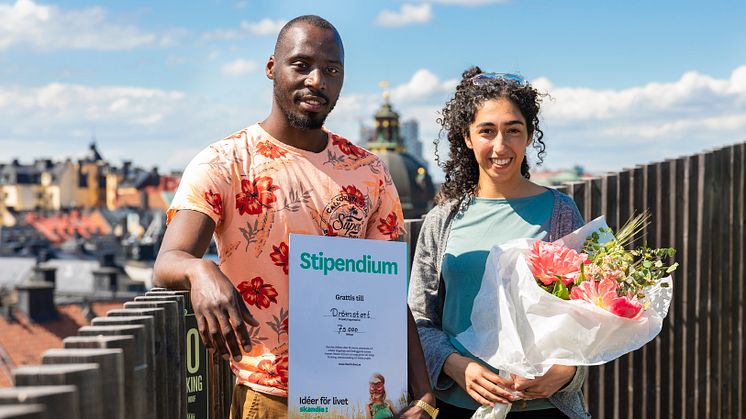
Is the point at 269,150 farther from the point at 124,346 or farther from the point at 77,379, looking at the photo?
the point at 77,379

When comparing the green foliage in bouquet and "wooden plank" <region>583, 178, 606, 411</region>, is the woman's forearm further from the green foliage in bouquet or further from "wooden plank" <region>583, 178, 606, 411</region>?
"wooden plank" <region>583, 178, 606, 411</region>

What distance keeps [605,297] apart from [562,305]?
0.13 metres

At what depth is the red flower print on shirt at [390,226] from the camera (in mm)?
2590

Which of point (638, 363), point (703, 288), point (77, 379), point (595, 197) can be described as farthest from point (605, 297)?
point (703, 288)

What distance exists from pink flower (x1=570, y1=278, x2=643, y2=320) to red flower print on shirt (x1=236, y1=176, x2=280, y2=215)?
94cm

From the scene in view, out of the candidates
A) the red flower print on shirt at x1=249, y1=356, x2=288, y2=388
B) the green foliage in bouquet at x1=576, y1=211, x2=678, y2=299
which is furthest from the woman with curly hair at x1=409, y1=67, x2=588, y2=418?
the red flower print on shirt at x1=249, y1=356, x2=288, y2=388

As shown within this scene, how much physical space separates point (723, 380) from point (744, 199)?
1.17 m

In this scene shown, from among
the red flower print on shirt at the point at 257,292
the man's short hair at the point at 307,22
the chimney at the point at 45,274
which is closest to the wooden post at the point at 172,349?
the red flower print on shirt at the point at 257,292

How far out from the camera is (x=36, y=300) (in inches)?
1214

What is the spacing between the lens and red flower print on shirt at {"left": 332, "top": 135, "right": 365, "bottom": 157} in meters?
2.59

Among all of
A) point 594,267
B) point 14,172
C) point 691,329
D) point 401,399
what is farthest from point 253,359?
point 14,172

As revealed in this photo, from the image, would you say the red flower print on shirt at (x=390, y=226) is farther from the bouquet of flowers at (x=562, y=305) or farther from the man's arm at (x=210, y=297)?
the man's arm at (x=210, y=297)

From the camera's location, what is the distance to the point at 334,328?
2.40 metres

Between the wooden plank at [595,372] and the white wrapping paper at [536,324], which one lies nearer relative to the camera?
the white wrapping paper at [536,324]
